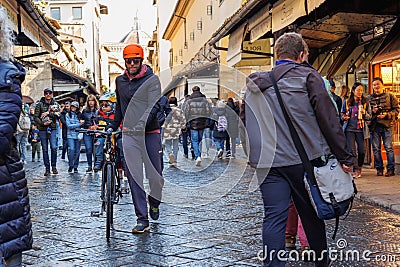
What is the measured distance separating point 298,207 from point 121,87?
294 centimetres

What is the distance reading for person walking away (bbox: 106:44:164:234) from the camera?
6715mm

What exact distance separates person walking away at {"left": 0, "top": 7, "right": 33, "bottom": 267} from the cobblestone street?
1.98 metres

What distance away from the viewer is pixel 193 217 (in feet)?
Answer: 25.1

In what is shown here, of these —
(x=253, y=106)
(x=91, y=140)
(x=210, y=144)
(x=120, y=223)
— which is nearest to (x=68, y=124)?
(x=91, y=140)

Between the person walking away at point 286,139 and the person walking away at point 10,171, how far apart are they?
154 cm

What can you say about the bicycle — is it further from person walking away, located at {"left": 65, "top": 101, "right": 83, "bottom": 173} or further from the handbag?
person walking away, located at {"left": 65, "top": 101, "right": 83, "bottom": 173}

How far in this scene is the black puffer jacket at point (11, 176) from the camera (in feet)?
10.8

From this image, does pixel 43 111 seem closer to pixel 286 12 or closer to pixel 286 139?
pixel 286 12

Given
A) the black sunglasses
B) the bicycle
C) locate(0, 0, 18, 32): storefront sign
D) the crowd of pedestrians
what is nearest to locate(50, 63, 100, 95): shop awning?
the crowd of pedestrians

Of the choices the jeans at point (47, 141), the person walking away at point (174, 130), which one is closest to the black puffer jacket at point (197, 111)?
the person walking away at point (174, 130)

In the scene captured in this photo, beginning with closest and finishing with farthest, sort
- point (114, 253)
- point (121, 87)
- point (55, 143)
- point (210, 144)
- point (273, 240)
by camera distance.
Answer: point (273, 240) < point (114, 253) < point (121, 87) < point (55, 143) < point (210, 144)

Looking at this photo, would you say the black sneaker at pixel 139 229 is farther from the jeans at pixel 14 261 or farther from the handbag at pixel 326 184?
the jeans at pixel 14 261

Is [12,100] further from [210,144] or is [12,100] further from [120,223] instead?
[210,144]

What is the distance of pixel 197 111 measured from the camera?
55.8 feet
